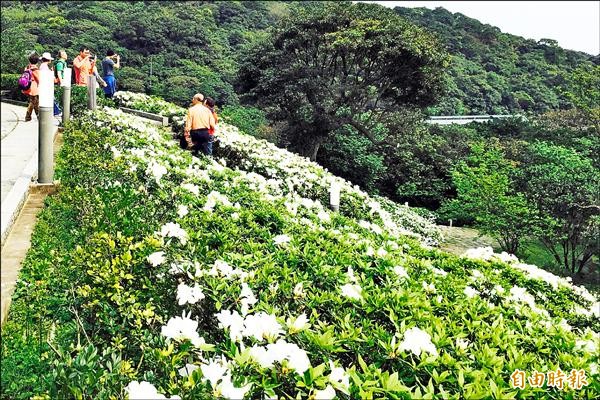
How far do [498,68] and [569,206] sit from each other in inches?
1500

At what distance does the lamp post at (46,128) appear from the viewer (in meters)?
4.42

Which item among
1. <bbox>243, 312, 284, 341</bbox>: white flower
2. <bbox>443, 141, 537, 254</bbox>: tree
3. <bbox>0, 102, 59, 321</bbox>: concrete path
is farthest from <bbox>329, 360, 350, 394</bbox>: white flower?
<bbox>443, 141, 537, 254</bbox>: tree

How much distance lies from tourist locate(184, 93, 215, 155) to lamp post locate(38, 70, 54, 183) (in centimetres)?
346

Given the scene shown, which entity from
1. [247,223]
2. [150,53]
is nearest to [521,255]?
[247,223]

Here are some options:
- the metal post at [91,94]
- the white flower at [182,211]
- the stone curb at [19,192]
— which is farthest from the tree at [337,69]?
the white flower at [182,211]

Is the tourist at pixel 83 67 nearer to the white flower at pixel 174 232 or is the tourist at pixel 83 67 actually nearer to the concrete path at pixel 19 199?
the concrete path at pixel 19 199

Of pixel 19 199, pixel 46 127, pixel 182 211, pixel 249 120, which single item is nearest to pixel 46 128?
pixel 46 127

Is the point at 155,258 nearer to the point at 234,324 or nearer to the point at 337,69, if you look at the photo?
the point at 234,324

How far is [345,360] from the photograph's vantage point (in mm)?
2387

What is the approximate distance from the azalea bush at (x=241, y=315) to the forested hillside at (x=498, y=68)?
1628 inches

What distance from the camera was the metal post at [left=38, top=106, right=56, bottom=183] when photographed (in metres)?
4.56

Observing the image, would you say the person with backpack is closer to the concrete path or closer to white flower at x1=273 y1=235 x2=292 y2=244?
the concrete path

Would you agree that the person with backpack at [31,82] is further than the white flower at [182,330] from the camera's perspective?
Yes

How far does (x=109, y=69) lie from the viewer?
11.8 meters
